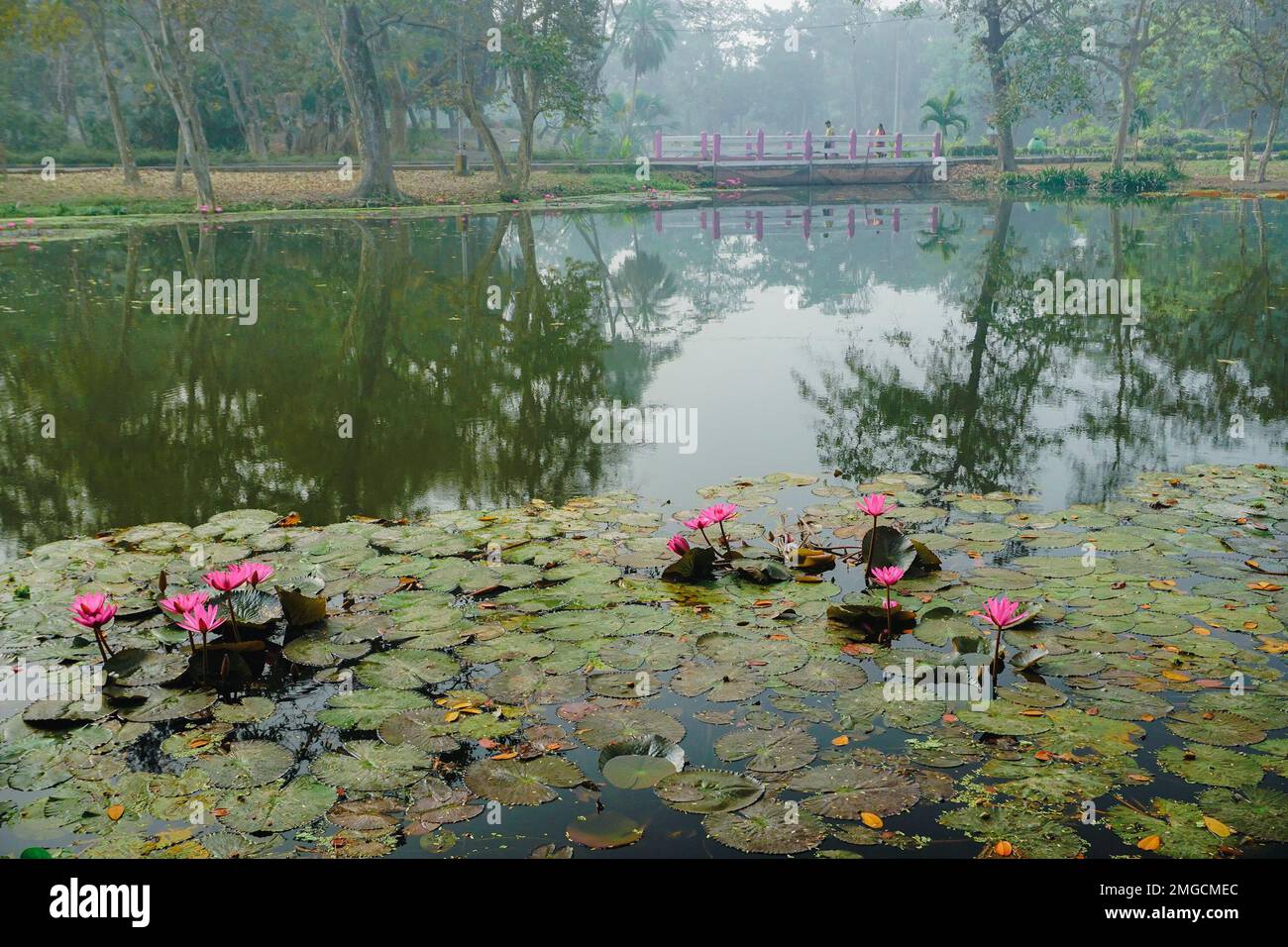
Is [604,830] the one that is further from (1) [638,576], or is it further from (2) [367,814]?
(1) [638,576]

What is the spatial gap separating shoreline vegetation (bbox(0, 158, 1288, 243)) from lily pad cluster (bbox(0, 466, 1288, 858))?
18.2 m

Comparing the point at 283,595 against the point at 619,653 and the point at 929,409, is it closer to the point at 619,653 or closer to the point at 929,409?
the point at 619,653

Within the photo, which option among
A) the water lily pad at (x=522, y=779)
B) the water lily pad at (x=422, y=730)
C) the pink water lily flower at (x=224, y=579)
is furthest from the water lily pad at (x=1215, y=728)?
the pink water lily flower at (x=224, y=579)

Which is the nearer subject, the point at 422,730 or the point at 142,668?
the point at 422,730

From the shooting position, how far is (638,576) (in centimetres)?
469

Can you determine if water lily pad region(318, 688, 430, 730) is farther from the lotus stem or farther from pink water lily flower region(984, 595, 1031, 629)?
pink water lily flower region(984, 595, 1031, 629)

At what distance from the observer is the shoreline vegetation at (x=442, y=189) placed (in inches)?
960

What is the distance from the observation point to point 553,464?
6410 mm

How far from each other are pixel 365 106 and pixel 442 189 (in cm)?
490

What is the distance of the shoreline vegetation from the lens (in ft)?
80.0

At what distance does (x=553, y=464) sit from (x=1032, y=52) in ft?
109

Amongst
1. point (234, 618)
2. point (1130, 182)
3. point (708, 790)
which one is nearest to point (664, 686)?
point (708, 790)

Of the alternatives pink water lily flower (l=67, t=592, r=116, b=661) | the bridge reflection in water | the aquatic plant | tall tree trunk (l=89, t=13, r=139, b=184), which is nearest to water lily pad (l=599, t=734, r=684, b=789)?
the aquatic plant

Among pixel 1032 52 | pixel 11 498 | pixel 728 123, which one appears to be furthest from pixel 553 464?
pixel 728 123
